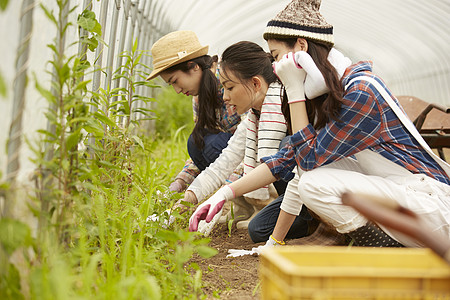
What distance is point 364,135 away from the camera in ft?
6.84

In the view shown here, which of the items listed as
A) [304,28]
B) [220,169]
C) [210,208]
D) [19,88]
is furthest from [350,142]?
[19,88]

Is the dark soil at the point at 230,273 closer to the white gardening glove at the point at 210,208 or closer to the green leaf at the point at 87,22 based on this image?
the white gardening glove at the point at 210,208

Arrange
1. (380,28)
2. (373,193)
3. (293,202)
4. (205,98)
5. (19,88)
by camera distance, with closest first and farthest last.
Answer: (19,88), (373,193), (293,202), (205,98), (380,28)

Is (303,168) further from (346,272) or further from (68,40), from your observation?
(346,272)

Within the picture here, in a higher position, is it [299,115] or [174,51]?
[174,51]

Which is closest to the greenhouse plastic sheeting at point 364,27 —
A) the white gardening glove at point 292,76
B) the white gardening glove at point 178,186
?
the white gardening glove at point 178,186

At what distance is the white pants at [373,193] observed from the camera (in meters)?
1.99

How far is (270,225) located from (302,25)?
3.40ft

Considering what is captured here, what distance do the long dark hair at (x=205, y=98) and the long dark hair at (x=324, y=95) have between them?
1000 mm

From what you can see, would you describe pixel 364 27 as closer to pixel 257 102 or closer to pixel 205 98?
pixel 205 98

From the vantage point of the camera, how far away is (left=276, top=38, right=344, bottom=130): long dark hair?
2.05 metres

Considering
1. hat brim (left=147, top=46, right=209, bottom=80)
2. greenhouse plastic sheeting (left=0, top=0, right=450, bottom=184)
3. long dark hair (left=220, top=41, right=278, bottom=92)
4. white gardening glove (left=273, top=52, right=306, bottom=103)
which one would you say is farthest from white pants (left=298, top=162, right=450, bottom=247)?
greenhouse plastic sheeting (left=0, top=0, right=450, bottom=184)

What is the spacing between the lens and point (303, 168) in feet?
7.32

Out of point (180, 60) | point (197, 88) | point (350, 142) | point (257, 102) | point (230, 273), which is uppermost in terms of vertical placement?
point (180, 60)
